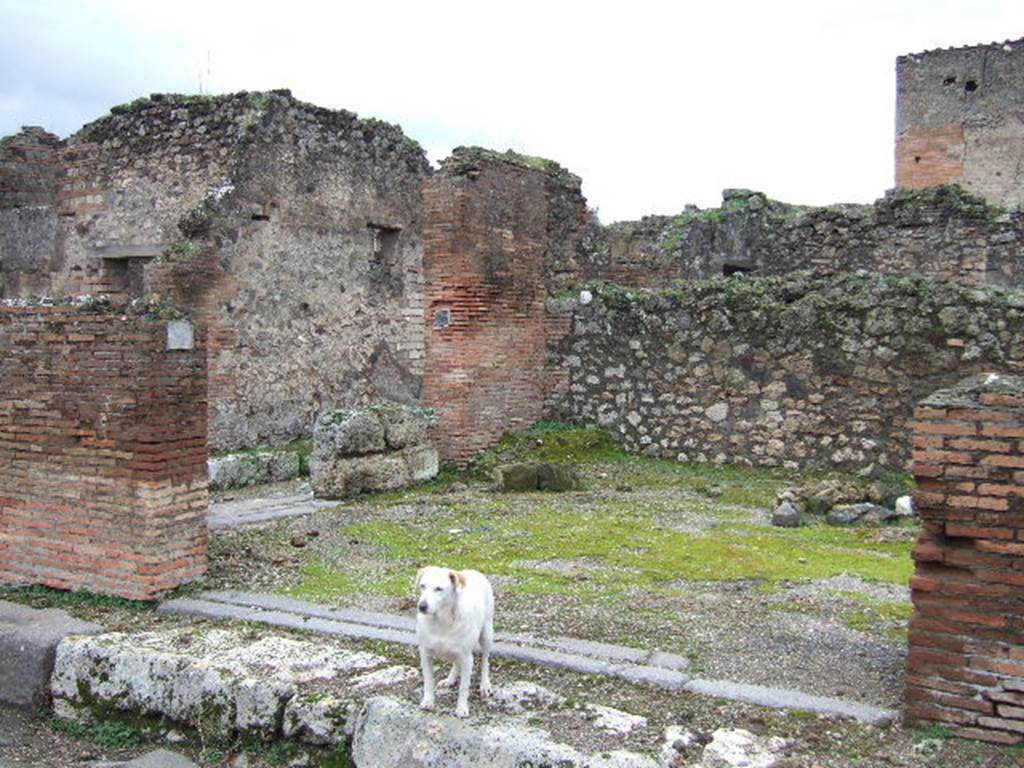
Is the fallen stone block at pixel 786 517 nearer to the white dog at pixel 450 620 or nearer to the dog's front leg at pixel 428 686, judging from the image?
the white dog at pixel 450 620

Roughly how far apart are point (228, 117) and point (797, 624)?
9.69 meters

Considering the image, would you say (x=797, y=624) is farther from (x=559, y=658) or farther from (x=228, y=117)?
(x=228, y=117)

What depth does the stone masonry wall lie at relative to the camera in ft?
35.8

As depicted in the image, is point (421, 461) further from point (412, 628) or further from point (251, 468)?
point (412, 628)

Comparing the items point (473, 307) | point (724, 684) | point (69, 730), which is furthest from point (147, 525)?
point (473, 307)

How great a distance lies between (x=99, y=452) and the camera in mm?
6125

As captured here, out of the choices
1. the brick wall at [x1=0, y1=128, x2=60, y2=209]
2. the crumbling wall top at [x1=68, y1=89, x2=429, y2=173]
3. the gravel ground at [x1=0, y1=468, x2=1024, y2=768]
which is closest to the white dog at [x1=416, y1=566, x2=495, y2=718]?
the gravel ground at [x1=0, y1=468, x2=1024, y2=768]

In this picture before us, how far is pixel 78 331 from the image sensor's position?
6.21 metres

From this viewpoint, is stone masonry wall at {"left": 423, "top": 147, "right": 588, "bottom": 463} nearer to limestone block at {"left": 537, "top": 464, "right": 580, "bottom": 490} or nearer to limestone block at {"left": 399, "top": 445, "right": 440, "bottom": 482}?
limestone block at {"left": 399, "top": 445, "right": 440, "bottom": 482}

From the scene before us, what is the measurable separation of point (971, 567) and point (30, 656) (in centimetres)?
472

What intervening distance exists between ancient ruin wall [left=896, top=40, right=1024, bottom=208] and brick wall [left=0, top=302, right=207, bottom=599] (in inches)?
905

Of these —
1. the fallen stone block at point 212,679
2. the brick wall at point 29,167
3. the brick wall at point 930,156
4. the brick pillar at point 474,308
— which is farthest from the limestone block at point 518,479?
the brick wall at point 930,156

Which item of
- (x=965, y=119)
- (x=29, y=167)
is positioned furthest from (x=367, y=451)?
(x=965, y=119)

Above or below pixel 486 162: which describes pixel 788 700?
below
